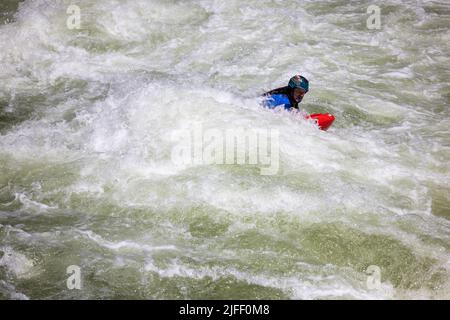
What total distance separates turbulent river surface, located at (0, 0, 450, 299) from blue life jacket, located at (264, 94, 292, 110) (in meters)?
0.14

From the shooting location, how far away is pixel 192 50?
915 cm

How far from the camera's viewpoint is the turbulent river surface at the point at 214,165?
430 cm

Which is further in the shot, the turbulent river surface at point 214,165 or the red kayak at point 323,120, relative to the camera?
the red kayak at point 323,120

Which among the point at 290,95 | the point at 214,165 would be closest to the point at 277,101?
the point at 290,95

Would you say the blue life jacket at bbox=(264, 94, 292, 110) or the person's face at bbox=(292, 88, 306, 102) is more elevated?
the person's face at bbox=(292, 88, 306, 102)

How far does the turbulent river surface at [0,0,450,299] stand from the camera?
4.30 meters

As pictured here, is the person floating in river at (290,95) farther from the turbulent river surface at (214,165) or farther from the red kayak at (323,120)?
the red kayak at (323,120)

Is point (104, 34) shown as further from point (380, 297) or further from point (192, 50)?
point (380, 297)

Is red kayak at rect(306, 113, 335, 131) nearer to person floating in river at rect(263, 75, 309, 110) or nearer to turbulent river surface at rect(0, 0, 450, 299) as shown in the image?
turbulent river surface at rect(0, 0, 450, 299)

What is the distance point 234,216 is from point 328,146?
187cm

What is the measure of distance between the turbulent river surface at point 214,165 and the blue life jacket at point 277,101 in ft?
0.46

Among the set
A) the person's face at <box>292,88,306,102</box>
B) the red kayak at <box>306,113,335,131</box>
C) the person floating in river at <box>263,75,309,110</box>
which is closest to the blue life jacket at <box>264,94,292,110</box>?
the person floating in river at <box>263,75,309,110</box>

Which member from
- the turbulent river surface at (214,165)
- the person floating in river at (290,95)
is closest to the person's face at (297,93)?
the person floating in river at (290,95)

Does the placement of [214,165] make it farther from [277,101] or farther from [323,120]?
[323,120]
